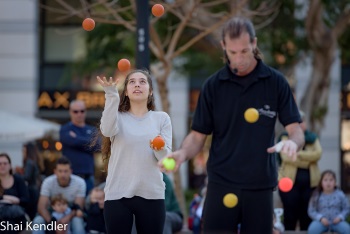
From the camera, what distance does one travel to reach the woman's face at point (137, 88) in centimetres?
693

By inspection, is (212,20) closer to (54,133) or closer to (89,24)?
(54,133)

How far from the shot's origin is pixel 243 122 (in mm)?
5555

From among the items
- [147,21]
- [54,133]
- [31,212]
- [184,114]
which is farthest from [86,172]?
[184,114]

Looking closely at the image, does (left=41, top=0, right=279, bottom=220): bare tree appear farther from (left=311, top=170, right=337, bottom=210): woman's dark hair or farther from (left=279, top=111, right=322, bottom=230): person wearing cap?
(left=311, top=170, right=337, bottom=210): woman's dark hair

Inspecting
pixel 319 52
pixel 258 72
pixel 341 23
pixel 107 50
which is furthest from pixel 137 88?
pixel 107 50

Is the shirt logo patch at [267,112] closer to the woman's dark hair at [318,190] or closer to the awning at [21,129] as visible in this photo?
the woman's dark hair at [318,190]

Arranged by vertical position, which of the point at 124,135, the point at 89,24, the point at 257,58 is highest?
the point at 89,24

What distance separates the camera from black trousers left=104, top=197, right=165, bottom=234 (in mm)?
6734

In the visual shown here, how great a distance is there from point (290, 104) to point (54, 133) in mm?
14184

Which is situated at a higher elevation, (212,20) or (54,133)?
(212,20)

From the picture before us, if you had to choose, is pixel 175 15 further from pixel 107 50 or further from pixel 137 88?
pixel 137 88

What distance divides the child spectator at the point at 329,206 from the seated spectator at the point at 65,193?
2960 millimetres

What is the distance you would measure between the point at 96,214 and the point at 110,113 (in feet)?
14.0

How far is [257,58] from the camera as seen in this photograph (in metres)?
5.64
